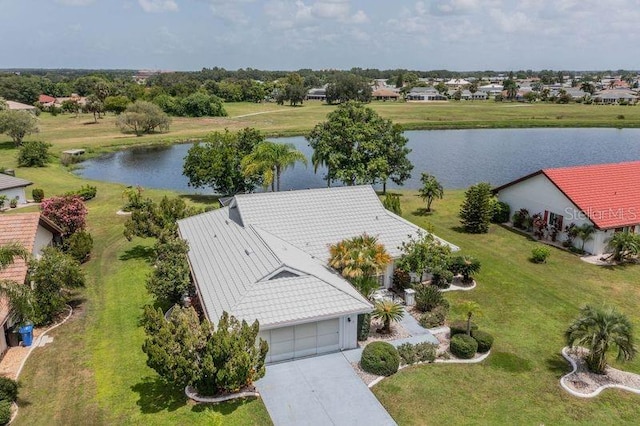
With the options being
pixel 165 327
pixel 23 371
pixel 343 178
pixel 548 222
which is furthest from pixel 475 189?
pixel 23 371

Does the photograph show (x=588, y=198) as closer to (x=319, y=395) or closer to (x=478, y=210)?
(x=478, y=210)

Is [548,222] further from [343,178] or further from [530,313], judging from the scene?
[343,178]

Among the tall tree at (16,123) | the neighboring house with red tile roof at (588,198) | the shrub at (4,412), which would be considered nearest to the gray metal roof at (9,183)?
the tall tree at (16,123)

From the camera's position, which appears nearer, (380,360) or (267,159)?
(380,360)

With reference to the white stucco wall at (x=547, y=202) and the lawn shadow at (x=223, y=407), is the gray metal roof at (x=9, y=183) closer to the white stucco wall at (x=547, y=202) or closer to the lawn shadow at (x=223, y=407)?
the lawn shadow at (x=223, y=407)

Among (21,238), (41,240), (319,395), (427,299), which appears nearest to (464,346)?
(427,299)

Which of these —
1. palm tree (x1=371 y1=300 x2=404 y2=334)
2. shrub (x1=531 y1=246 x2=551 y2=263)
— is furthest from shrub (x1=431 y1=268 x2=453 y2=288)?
shrub (x1=531 y1=246 x2=551 y2=263)

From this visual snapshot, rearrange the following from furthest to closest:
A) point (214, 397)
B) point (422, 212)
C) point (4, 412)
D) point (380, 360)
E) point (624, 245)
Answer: point (422, 212) < point (624, 245) < point (380, 360) < point (214, 397) < point (4, 412)
